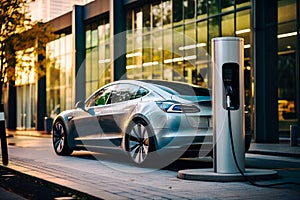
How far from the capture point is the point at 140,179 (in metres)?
7.81

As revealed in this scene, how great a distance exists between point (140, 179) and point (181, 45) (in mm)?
16653

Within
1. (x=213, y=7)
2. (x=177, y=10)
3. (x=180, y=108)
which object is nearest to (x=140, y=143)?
(x=180, y=108)

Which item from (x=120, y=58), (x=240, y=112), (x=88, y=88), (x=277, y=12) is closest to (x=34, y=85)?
(x=88, y=88)

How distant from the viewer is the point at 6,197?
671cm

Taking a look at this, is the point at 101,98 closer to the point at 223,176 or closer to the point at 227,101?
the point at 227,101

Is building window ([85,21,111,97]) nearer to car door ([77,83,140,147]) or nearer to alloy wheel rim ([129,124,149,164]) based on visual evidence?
car door ([77,83,140,147])

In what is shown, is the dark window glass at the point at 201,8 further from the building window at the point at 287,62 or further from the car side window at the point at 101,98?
the car side window at the point at 101,98

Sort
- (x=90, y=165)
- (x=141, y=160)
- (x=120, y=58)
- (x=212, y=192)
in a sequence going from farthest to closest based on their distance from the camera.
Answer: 1. (x=120, y=58)
2. (x=90, y=165)
3. (x=141, y=160)
4. (x=212, y=192)

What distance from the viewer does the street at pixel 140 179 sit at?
6270 mm

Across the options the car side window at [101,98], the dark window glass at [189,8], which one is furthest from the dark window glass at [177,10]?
the car side window at [101,98]

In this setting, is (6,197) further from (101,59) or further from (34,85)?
(34,85)

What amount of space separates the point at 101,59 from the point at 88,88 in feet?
7.39

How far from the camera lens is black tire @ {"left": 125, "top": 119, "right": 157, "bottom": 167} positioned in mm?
9062

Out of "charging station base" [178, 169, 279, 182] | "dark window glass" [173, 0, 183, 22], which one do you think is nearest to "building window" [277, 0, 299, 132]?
"dark window glass" [173, 0, 183, 22]
